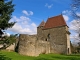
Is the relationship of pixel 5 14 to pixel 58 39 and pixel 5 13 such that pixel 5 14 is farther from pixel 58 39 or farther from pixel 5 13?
pixel 58 39

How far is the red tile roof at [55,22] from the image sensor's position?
34397 mm

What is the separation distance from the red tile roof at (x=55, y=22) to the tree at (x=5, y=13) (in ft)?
74.2

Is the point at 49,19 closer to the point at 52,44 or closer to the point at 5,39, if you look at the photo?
the point at 52,44

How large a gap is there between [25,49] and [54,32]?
1495 centimetres

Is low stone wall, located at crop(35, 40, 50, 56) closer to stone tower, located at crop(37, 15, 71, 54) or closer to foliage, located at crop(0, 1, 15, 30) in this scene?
stone tower, located at crop(37, 15, 71, 54)

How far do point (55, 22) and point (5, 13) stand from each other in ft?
81.0

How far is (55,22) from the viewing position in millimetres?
35688

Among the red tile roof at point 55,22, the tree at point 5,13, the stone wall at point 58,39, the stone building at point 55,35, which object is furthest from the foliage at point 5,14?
the red tile roof at point 55,22

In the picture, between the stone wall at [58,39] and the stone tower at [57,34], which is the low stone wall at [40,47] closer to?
the stone wall at [58,39]

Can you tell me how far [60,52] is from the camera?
32.1 metres

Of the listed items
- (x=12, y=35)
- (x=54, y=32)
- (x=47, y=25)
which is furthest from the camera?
(x=47, y=25)

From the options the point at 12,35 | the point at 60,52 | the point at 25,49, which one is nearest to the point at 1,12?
the point at 12,35

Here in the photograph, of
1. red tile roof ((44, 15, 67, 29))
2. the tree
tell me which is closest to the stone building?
red tile roof ((44, 15, 67, 29))

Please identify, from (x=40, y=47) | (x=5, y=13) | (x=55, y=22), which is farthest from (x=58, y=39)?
(x=5, y=13)
